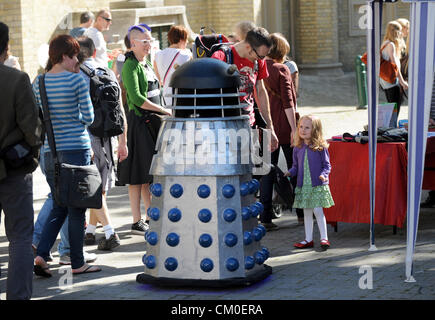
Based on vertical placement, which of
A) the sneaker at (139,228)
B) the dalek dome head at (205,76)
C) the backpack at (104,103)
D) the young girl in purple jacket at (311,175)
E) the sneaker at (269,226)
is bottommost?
the sneaker at (269,226)

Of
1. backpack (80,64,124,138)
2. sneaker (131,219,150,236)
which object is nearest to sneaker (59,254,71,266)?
backpack (80,64,124,138)

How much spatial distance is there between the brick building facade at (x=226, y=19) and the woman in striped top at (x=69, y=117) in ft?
33.2

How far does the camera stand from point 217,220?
6.61m

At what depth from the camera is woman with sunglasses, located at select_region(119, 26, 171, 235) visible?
8.66m

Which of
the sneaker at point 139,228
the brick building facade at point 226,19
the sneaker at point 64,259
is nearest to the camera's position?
the sneaker at point 64,259

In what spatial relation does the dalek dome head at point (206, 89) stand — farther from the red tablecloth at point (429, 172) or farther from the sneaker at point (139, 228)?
the red tablecloth at point (429, 172)

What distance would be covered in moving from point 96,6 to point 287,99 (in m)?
11.7

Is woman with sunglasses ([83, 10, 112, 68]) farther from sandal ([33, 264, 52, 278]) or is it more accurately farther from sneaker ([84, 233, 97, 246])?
sandal ([33, 264, 52, 278])

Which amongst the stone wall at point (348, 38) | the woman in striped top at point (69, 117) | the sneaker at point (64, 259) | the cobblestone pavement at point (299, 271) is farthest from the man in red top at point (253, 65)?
the stone wall at point (348, 38)

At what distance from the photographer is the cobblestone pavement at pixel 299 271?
6602 mm

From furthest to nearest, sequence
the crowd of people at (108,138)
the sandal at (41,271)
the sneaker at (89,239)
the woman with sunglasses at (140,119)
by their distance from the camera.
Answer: the woman with sunglasses at (140,119)
the sneaker at (89,239)
the sandal at (41,271)
the crowd of people at (108,138)

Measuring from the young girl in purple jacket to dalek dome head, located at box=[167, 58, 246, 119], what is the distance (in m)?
1.48

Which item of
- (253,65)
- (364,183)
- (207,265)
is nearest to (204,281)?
(207,265)

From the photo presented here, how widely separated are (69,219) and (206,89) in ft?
5.05
